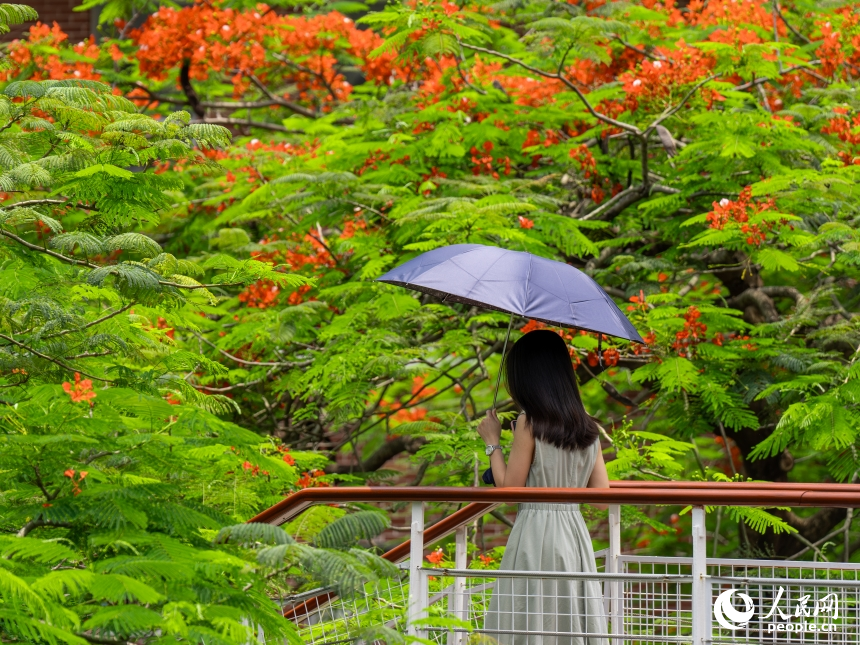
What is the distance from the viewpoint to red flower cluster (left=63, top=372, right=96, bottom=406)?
3812 millimetres

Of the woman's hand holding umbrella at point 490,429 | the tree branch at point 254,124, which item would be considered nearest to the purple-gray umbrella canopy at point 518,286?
the woman's hand holding umbrella at point 490,429

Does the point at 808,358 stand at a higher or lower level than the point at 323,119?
lower

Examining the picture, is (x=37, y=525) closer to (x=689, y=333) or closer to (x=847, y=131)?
(x=689, y=333)

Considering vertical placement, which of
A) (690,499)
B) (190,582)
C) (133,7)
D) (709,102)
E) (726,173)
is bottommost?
(190,582)

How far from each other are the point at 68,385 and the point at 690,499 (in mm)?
2213

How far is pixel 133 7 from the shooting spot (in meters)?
10.1

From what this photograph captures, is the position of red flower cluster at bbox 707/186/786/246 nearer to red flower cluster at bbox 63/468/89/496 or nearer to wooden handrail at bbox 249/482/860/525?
wooden handrail at bbox 249/482/860/525

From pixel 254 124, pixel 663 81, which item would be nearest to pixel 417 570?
pixel 663 81

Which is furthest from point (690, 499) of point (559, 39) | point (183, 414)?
point (559, 39)

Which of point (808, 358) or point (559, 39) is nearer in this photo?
point (808, 358)

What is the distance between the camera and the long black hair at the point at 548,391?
151 inches

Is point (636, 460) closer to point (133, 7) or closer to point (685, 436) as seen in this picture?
point (685, 436)

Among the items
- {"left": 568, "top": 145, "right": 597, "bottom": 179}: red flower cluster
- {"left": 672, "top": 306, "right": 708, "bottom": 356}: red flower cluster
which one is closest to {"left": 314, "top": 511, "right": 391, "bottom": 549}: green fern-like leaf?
{"left": 672, "top": 306, "right": 708, "bottom": 356}: red flower cluster

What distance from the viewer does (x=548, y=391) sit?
12.6ft
